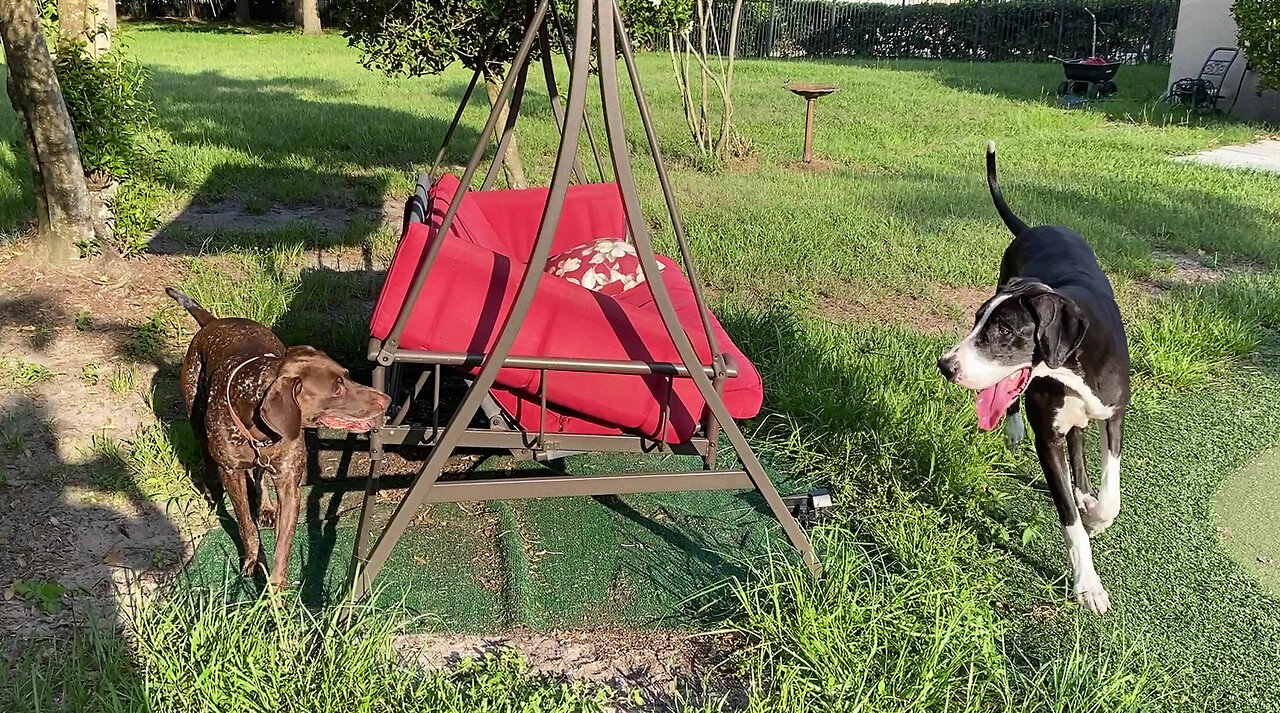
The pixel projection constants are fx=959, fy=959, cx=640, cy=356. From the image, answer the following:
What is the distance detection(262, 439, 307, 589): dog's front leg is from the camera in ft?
9.69

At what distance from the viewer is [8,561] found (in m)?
2.99

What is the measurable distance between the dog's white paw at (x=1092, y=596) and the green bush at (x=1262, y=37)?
11789mm

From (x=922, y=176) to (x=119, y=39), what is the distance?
6.59 metres

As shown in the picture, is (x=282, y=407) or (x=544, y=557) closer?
(x=282, y=407)

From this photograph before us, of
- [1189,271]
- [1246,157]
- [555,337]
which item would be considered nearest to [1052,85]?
[1246,157]

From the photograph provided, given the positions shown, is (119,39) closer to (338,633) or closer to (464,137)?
(338,633)

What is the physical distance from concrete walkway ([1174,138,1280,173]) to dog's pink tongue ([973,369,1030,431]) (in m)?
8.39

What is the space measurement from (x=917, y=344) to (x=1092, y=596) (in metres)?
1.96

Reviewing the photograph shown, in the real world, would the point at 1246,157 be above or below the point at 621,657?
above

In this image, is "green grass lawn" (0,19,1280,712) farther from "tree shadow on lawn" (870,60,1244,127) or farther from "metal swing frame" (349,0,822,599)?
"tree shadow on lawn" (870,60,1244,127)

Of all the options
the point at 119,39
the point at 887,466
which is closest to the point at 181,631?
the point at 887,466

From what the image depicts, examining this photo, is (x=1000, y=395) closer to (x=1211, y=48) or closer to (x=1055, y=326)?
(x=1055, y=326)

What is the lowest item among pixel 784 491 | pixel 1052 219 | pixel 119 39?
pixel 784 491

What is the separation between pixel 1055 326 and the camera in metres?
2.87
